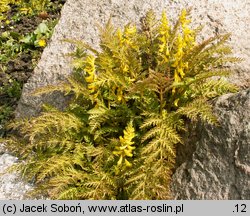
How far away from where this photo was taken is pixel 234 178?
3.27 meters

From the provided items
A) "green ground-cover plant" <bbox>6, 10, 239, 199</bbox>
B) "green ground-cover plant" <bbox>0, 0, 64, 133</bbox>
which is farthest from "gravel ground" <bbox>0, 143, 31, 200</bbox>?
"green ground-cover plant" <bbox>0, 0, 64, 133</bbox>

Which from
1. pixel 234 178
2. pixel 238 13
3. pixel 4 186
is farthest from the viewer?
pixel 238 13

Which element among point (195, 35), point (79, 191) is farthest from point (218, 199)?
point (195, 35)

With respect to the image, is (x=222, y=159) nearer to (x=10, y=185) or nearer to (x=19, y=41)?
(x=10, y=185)

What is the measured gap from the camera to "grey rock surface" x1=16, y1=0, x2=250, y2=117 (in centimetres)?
433

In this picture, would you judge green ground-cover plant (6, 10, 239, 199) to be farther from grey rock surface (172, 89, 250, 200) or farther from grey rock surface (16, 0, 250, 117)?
grey rock surface (16, 0, 250, 117)

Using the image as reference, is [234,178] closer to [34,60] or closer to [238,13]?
[238,13]

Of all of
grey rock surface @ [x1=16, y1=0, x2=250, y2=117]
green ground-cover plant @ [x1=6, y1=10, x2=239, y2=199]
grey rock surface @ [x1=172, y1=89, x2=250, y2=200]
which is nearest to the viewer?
grey rock surface @ [x1=172, y1=89, x2=250, y2=200]

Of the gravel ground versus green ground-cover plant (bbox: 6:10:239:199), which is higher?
green ground-cover plant (bbox: 6:10:239:199)

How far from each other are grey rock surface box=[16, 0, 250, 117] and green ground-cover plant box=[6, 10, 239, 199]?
1.08ft

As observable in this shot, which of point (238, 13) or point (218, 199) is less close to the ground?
point (238, 13)

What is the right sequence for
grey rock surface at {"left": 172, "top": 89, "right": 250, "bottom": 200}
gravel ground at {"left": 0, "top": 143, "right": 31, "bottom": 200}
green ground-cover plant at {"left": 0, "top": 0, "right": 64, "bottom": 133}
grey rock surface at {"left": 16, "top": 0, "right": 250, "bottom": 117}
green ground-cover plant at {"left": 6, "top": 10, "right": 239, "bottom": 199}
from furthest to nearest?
green ground-cover plant at {"left": 0, "top": 0, "right": 64, "bottom": 133} → grey rock surface at {"left": 16, "top": 0, "right": 250, "bottom": 117} → gravel ground at {"left": 0, "top": 143, "right": 31, "bottom": 200} → green ground-cover plant at {"left": 6, "top": 10, "right": 239, "bottom": 199} → grey rock surface at {"left": 172, "top": 89, "right": 250, "bottom": 200}

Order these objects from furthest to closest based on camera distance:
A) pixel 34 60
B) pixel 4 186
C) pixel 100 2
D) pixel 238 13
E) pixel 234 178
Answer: pixel 34 60 → pixel 100 2 → pixel 238 13 → pixel 4 186 → pixel 234 178

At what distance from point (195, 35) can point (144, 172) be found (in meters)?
1.45
